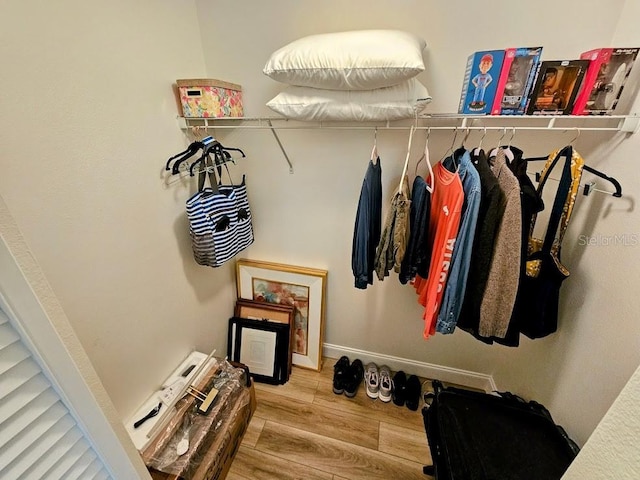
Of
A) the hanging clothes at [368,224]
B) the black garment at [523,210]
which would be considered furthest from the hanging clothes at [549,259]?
the hanging clothes at [368,224]

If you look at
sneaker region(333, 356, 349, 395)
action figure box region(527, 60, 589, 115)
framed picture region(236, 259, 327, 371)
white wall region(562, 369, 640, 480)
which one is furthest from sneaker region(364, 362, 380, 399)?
action figure box region(527, 60, 589, 115)

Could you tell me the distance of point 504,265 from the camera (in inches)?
35.6

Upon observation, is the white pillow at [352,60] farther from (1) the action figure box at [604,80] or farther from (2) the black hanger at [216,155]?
(1) the action figure box at [604,80]

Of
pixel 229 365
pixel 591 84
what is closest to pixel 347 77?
pixel 591 84

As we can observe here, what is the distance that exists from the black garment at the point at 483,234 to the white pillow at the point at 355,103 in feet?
1.08

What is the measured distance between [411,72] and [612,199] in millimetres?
841

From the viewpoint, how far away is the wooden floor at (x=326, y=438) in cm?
132

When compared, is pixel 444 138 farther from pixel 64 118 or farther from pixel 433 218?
pixel 64 118

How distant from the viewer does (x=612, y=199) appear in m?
0.92

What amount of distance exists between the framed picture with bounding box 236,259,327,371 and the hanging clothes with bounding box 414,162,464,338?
753 millimetres

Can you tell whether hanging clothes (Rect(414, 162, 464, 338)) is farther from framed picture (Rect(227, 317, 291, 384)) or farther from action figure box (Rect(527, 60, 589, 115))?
framed picture (Rect(227, 317, 291, 384))

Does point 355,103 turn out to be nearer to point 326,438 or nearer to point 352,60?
point 352,60

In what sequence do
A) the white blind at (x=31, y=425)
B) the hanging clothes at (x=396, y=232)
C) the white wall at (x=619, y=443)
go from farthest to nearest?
the hanging clothes at (x=396, y=232) < the white blind at (x=31, y=425) < the white wall at (x=619, y=443)

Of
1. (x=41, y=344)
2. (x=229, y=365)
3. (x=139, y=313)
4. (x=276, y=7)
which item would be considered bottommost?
(x=229, y=365)
